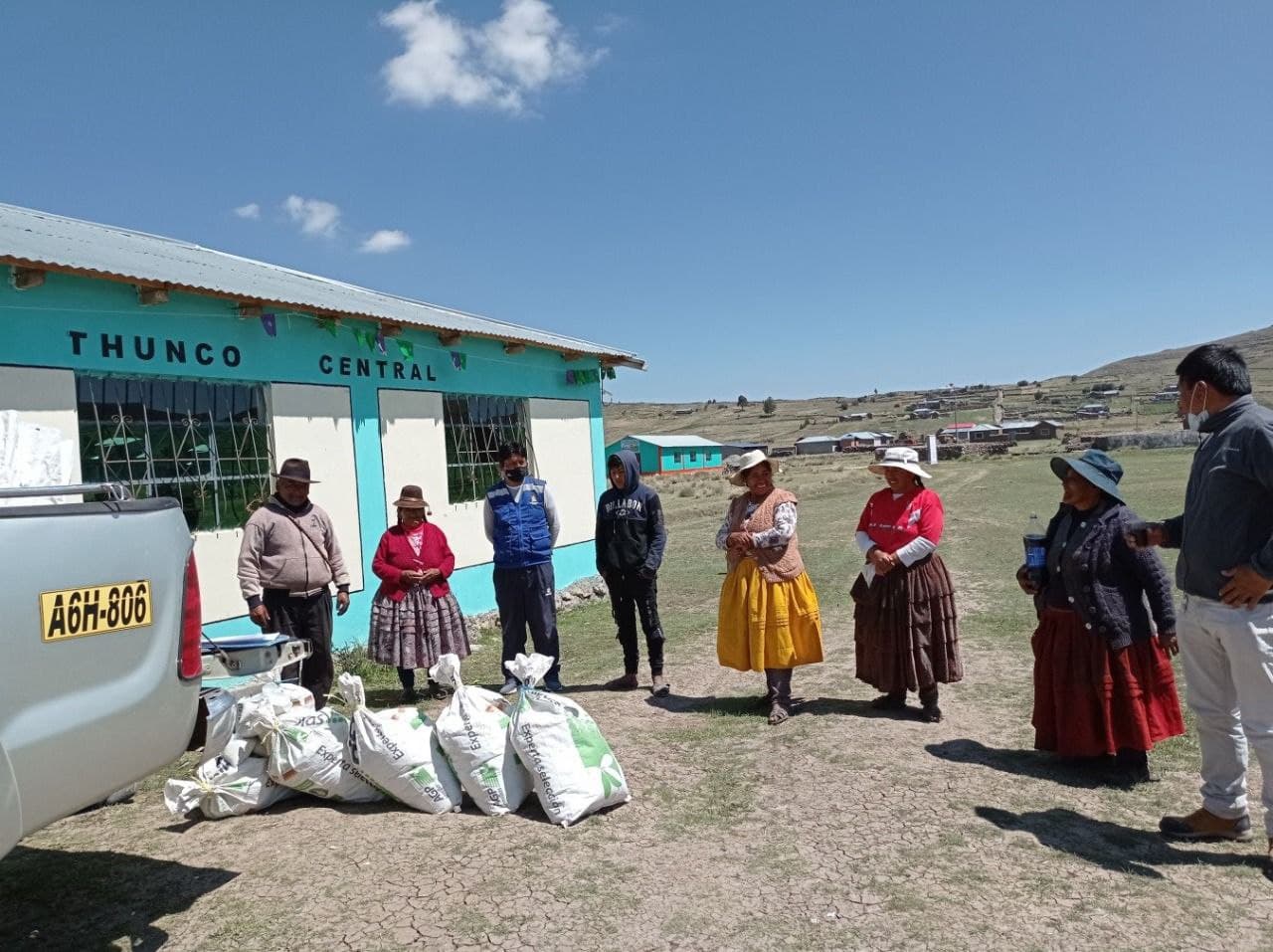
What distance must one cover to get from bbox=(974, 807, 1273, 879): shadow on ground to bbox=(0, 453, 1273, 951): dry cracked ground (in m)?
0.01

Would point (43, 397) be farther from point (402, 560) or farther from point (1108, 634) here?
point (1108, 634)

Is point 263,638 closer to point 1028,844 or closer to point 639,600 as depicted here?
point 639,600

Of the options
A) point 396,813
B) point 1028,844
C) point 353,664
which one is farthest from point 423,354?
point 1028,844

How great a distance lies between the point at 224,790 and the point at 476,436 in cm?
612

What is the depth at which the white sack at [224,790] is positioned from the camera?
412 cm

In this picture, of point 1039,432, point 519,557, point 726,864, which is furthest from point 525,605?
point 1039,432

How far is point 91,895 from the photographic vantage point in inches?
139

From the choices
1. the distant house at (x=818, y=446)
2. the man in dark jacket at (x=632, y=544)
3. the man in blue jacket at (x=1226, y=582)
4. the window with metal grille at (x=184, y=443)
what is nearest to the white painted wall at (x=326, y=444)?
the window with metal grille at (x=184, y=443)

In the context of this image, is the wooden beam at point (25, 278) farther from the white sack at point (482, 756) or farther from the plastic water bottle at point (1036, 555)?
the plastic water bottle at point (1036, 555)

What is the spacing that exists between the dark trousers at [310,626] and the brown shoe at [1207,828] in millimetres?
4550

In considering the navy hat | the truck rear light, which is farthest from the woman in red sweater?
the navy hat

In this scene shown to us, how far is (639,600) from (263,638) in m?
2.81

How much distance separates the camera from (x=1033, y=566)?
467 centimetres

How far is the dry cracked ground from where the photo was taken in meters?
3.12
